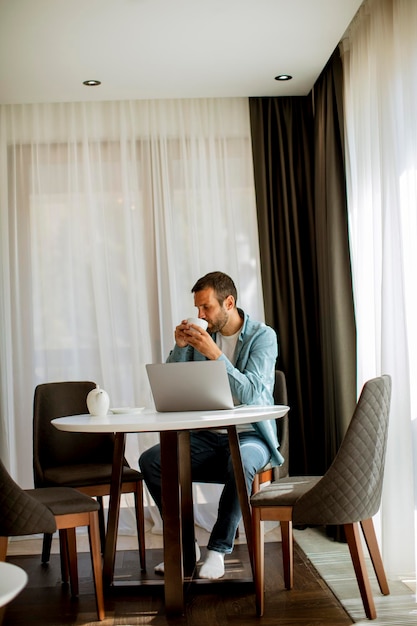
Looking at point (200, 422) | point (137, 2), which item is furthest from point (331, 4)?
point (200, 422)

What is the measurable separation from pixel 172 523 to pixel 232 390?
630 mm

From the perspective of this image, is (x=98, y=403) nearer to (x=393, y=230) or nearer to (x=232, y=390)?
(x=232, y=390)

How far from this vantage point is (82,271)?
14.9 feet

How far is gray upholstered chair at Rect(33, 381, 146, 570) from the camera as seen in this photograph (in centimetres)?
350

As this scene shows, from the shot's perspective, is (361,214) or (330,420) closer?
(361,214)

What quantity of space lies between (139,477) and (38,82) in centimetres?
220

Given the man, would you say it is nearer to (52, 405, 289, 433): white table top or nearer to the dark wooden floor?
the dark wooden floor

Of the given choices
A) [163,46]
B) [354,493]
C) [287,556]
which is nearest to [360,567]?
[354,493]

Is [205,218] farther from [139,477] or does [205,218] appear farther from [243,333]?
[139,477]

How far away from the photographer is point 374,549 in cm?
281

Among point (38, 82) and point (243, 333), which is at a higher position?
point (38, 82)

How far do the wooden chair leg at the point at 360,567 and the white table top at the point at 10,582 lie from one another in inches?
70.8

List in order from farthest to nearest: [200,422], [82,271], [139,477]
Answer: [82,271]
[139,477]
[200,422]

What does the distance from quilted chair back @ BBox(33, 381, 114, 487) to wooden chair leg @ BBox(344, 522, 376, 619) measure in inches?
57.1
